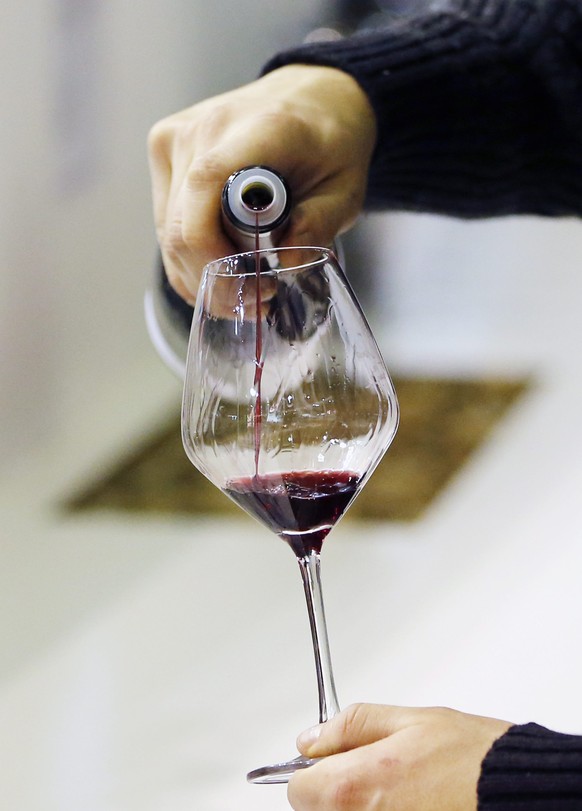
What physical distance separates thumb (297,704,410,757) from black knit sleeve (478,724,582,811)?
0.05m

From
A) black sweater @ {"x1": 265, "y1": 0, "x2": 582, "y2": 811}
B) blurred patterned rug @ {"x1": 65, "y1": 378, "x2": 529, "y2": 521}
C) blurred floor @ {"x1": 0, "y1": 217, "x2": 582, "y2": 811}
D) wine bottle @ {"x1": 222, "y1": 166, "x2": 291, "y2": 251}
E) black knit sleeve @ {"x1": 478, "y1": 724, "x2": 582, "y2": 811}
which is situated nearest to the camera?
black knit sleeve @ {"x1": 478, "y1": 724, "x2": 582, "y2": 811}

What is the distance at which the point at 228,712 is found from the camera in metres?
1.26

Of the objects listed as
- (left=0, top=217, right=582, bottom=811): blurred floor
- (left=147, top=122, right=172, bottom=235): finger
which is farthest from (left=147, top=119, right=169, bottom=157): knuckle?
(left=0, top=217, right=582, bottom=811): blurred floor

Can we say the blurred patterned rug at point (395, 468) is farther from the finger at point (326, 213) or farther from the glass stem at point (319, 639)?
the glass stem at point (319, 639)

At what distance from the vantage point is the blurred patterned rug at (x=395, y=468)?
200 cm

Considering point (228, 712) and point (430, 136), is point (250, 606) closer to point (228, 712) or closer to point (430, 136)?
point (228, 712)

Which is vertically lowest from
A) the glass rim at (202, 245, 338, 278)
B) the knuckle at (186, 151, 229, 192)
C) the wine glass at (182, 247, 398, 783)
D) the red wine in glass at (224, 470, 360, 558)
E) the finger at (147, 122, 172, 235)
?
the red wine in glass at (224, 470, 360, 558)

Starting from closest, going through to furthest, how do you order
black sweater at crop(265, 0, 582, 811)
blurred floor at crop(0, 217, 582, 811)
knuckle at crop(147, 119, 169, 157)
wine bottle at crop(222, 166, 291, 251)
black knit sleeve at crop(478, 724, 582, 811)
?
black knit sleeve at crop(478, 724, 582, 811)
wine bottle at crop(222, 166, 291, 251)
knuckle at crop(147, 119, 169, 157)
black sweater at crop(265, 0, 582, 811)
blurred floor at crop(0, 217, 582, 811)

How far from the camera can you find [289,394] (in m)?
0.53

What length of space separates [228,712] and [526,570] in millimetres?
430

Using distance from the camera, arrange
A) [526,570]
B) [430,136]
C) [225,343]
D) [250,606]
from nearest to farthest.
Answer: [225,343] → [430,136] → [526,570] → [250,606]

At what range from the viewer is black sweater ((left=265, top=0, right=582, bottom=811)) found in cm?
82

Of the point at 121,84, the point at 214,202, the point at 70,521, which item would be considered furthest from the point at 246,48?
the point at 214,202

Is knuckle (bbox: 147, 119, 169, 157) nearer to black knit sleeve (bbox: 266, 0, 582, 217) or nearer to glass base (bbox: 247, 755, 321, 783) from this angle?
black knit sleeve (bbox: 266, 0, 582, 217)
